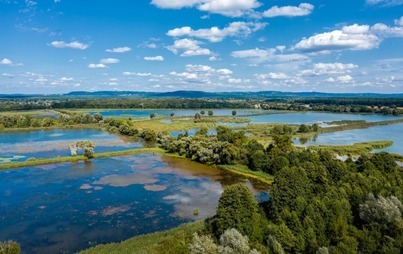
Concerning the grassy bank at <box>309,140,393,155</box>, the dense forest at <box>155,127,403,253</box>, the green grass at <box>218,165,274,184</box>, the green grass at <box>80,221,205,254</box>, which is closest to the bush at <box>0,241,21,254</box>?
the green grass at <box>80,221,205,254</box>

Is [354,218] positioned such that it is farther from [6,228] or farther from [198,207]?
[6,228]

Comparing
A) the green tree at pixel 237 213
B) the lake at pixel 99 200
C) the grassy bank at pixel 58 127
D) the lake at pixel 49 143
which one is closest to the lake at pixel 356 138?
the lake at pixel 99 200

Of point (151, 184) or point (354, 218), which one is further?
point (151, 184)

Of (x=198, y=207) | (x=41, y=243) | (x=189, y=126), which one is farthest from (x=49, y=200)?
(x=189, y=126)

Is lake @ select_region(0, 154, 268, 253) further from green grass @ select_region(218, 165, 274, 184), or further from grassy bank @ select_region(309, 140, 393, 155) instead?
grassy bank @ select_region(309, 140, 393, 155)

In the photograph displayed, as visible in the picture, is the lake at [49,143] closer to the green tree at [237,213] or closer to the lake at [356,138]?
the lake at [356,138]

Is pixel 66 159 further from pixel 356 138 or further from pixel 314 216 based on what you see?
pixel 356 138
